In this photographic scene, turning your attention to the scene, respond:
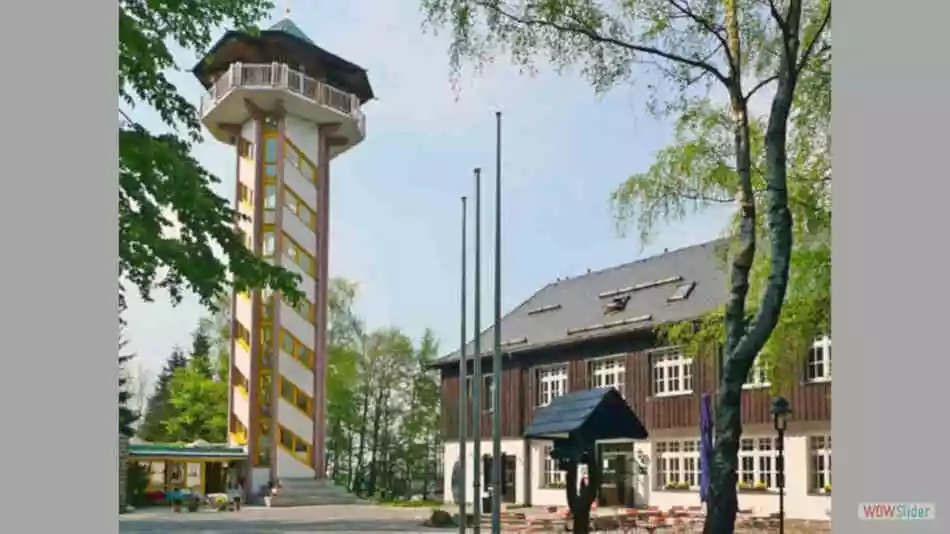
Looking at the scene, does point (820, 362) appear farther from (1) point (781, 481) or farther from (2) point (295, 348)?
(2) point (295, 348)

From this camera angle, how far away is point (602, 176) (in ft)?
13.7

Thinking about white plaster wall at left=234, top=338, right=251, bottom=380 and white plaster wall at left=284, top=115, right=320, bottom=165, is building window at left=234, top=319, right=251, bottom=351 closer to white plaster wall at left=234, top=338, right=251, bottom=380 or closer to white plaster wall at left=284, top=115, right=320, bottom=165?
white plaster wall at left=234, top=338, right=251, bottom=380

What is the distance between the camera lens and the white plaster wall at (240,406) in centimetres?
366

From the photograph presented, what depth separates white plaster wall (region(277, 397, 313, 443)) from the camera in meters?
3.68

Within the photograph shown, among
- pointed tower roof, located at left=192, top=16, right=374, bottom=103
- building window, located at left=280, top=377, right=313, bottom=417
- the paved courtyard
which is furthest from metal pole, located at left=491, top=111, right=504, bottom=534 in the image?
building window, located at left=280, top=377, right=313, bottom=417

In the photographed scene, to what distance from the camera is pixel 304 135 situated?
387 cm

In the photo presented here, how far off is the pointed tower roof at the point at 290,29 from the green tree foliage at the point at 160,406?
3.80 feet

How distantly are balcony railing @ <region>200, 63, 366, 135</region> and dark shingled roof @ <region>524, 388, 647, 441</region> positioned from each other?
1363 millimetres

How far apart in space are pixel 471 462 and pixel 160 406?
1112mm

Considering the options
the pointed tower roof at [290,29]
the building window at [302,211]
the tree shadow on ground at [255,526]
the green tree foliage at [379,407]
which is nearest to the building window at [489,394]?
the green tree foliage at [379,407]
